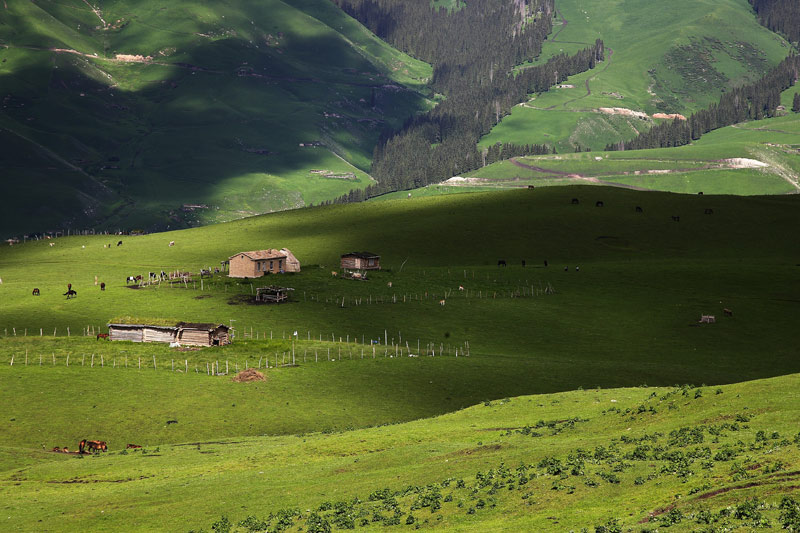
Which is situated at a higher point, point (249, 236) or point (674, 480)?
point (249, 236)

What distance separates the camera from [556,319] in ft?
390

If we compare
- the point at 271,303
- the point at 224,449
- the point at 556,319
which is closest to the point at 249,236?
the point at 271,303

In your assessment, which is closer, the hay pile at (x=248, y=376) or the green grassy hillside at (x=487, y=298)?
the hay pile at (x=248, y=376)

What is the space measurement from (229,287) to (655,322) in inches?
2393

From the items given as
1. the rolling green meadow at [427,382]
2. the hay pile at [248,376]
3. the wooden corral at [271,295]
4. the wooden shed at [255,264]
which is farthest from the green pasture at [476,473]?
the wooden shed at [255,264]

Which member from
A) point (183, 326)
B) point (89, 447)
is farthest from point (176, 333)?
point (89, 447)

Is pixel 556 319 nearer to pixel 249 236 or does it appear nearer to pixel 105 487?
pixel 105 487

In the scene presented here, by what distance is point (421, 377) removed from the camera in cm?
8788

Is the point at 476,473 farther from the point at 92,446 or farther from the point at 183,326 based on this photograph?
the point at 183,326

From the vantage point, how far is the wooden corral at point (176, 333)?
96875 mm

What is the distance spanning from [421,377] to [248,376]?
54.7ft

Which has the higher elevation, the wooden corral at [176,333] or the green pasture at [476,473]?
the wooden corral at [176,333]

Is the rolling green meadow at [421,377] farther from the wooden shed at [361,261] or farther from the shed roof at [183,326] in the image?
the wooden shed at [361,261]

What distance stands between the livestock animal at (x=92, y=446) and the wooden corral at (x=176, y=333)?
1251 inches
